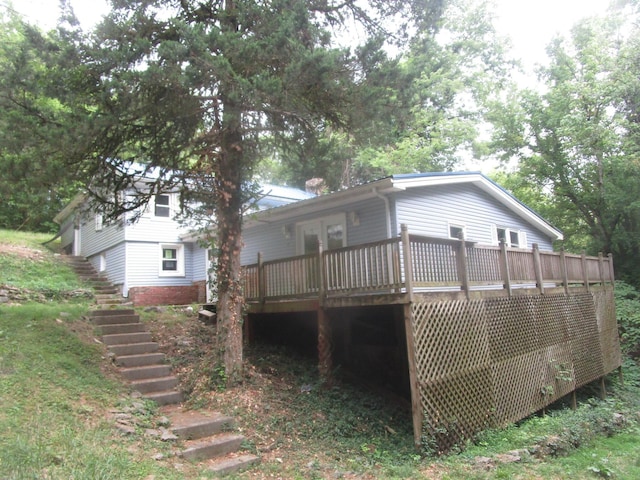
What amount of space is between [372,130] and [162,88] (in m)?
4.01

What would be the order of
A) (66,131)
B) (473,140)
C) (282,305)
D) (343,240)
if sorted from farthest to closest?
(473,140), (343,240), (282,305), (66,131)

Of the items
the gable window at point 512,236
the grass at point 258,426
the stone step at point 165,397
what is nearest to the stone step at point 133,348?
the grass at point 258,426

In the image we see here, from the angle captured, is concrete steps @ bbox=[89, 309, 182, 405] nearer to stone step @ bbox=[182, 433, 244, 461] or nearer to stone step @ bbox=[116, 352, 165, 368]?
stone step @ bbox=[116, 352, 165, 368]

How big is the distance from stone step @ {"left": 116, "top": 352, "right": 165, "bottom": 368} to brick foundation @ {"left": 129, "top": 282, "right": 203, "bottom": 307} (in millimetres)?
6924

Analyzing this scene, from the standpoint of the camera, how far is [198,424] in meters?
6.21

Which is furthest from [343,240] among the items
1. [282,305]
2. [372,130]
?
[372,130]

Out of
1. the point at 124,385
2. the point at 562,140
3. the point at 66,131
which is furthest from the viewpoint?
the point at 562,140

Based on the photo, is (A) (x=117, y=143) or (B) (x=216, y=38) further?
(A) (x=117, y=143)

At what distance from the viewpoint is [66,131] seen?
6.66 m

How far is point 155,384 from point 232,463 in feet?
9.05

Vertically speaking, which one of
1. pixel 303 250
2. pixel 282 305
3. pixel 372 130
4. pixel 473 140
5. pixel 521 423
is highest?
pixel 473 140

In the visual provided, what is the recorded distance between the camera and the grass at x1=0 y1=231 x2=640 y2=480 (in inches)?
188

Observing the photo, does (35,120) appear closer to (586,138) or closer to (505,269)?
(505,269)

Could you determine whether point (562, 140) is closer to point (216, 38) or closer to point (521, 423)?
point (521, 423)
